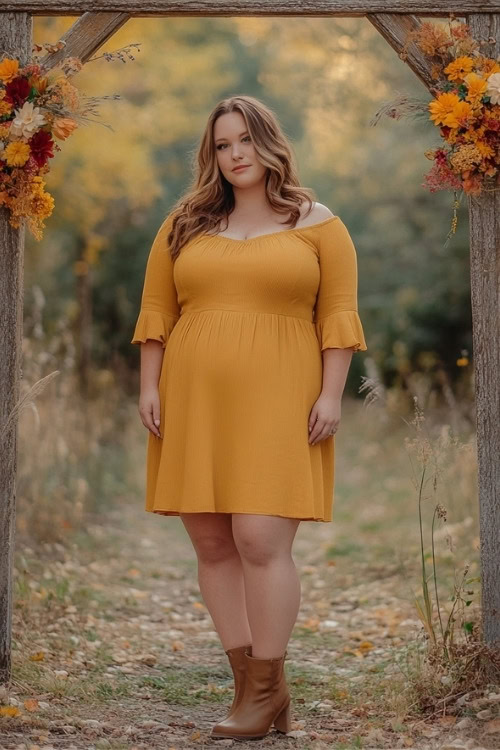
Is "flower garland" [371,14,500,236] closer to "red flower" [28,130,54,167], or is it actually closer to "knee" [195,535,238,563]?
"red flower" [28,130,54,167]

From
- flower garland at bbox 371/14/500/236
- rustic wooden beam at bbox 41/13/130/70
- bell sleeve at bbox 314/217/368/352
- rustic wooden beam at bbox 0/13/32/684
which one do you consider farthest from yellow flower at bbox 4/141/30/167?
flower garland at bbox 371/14/500/236

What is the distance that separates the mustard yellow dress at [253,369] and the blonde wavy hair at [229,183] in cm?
9

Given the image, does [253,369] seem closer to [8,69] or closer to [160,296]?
[160,296]

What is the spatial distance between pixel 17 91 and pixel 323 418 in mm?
1720

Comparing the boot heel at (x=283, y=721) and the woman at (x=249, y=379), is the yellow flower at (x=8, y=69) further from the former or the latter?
the boot heel at (x=283, y=721)

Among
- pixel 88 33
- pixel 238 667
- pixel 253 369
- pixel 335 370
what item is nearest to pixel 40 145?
pixel 88 33

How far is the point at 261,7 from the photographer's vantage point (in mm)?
3984

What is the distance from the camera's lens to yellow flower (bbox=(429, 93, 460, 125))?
3.79 metres

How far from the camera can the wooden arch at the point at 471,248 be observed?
394cm

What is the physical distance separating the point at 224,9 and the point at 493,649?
2.65m

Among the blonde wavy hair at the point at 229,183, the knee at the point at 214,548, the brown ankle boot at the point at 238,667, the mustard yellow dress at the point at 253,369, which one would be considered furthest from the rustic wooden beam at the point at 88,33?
the brown ankle boot at the point at 238,667

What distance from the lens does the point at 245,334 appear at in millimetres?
3523

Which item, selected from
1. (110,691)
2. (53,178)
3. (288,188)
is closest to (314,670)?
(110,691)

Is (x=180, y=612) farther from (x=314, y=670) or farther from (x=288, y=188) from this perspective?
(x=288, y=188)
